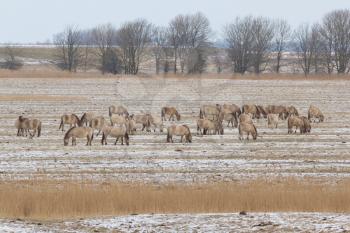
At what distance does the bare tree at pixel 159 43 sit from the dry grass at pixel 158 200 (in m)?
103

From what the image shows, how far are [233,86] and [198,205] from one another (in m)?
56.6

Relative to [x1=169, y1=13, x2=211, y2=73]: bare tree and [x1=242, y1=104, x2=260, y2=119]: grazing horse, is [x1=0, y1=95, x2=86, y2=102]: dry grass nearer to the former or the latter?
[x1=242, y1=104, x2=260, y2=119]: grazing horse

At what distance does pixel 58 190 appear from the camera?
18.4m

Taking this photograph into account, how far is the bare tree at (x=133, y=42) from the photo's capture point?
113019 mm

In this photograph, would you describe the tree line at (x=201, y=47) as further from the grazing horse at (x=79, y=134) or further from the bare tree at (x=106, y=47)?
the grazing horse at (x=79, y=134)

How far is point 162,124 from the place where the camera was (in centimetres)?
3403

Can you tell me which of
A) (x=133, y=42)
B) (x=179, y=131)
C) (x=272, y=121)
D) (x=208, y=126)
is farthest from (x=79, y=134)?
(x=133, y=42)

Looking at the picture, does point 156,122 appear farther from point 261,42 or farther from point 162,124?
point 261,42

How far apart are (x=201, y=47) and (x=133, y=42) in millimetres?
12935

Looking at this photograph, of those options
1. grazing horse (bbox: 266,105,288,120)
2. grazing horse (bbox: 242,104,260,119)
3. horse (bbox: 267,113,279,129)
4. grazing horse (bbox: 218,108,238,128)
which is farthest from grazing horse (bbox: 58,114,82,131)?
grazing horse (bbox: 266,105,288,120)

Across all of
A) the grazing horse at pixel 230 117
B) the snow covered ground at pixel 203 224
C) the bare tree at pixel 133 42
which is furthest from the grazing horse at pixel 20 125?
the bare tree at pixel 133 42

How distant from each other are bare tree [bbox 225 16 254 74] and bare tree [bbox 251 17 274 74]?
696 millimetres

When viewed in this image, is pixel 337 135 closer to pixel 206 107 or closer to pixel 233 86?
pixel 206 107

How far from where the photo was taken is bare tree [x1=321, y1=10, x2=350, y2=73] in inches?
4417
